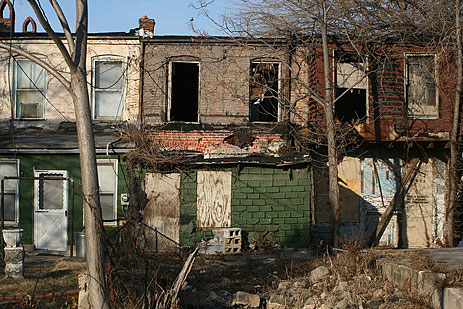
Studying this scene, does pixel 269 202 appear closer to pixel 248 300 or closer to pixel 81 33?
pixel 248 300

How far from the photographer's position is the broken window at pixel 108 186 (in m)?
13.6

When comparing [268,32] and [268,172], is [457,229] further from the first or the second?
[268,32]

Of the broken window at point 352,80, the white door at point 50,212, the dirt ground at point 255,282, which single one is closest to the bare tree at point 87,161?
the dirt ground at point 255,282

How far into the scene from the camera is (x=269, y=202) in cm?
1323

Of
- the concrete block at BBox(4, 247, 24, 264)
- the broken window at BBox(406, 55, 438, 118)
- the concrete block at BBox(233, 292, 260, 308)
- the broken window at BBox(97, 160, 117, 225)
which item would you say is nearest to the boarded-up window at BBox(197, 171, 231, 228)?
the broken window at BBox(97, 160, 117, 225)

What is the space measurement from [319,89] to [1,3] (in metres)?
10.7

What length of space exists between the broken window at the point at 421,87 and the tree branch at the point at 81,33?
10646 millimetres

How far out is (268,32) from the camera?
557 inches

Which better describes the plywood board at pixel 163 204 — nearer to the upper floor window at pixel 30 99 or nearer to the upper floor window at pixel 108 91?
the upper floor window at pixel 108 91

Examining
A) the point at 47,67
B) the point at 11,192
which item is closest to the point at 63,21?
the point at 47,67

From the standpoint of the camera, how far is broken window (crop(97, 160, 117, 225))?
13.6 metres

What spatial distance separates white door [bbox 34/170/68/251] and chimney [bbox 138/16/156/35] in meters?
4.90

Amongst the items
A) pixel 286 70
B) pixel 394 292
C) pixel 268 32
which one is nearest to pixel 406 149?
pixel 286 70

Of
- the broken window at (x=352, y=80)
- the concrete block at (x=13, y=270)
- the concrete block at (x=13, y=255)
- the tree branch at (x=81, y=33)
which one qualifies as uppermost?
the broken window at (x=352, y=80)
